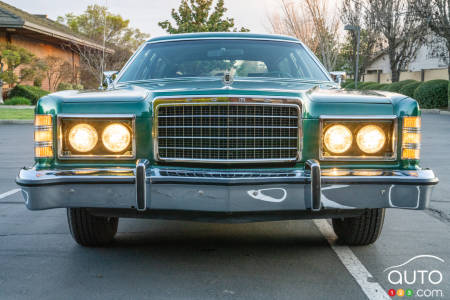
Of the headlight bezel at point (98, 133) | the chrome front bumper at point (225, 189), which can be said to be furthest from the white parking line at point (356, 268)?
the headlight bezel at point (98, 133)

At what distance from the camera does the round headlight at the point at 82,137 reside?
143 inches

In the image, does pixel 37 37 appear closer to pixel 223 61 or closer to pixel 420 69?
pixel 223 61

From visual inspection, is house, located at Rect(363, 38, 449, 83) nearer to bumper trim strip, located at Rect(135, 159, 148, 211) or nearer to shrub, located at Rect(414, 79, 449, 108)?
shrub, located at Rect(414, 79, 449, 108)

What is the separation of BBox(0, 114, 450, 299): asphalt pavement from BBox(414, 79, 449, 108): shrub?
2228 cm

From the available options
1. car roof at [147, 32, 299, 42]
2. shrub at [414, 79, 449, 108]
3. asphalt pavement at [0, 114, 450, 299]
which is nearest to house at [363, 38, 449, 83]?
shrub at [414, 79, 449, 108]

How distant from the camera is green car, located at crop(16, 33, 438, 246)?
3.36m

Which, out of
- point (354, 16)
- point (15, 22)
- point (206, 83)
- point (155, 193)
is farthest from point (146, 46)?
point (354, 16)

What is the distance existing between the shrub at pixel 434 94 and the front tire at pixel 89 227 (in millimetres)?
24598

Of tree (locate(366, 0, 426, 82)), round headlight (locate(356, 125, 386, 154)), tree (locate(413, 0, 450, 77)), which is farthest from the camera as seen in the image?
tree (locate(366, 0, 426, 82))

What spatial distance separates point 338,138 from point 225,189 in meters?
0.86

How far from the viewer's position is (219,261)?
3.96 metres

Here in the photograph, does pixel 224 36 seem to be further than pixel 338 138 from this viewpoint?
Yes

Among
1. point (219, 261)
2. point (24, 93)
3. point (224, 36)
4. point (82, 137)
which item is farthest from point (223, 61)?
point (24, 93)

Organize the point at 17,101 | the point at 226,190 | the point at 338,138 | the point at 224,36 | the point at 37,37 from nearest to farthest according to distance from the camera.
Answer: the point at 226,190
the point at 338,138
the point at 224,36
the point at 17,101
the point at 37,37
